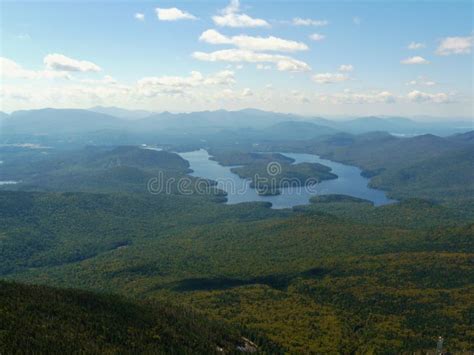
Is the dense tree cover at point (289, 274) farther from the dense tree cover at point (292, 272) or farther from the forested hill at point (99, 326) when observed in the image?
the forested hill at point (99, 326)

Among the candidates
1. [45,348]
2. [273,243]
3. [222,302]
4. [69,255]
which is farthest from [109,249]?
[45,348]

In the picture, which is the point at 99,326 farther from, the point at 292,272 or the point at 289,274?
the point at 292,272

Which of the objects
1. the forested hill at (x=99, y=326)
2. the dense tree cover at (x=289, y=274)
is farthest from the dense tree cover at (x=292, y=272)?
the forested hill at (x=99, y=326)

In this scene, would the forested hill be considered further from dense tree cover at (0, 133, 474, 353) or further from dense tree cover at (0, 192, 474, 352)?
dense tree cover at (0, 192, 474, 352)

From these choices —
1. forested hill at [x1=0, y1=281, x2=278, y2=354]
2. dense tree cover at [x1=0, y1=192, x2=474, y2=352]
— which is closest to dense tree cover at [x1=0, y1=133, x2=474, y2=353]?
dense tree cover at [x1=0, y1=192, x2=474, y2=352]

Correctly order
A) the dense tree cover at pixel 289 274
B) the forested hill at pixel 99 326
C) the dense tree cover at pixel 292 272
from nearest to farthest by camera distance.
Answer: the forested hill at pixel 99 326 → the dense tree cover at pixel 289 274 → the dense tree cover at pixel 292 272
